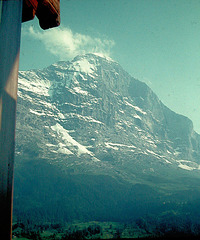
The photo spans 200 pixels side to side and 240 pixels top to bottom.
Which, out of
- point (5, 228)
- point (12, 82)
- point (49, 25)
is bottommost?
point (5, 228)

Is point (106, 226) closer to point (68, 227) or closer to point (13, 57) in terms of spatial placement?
point (68, 227)

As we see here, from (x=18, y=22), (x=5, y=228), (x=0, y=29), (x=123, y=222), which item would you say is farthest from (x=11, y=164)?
(x=123, y=222)

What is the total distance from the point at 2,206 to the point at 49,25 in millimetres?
1890

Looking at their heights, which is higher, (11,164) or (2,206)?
(11,164)

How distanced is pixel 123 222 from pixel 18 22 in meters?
214

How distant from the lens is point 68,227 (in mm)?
189375

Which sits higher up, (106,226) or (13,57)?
(13,57)

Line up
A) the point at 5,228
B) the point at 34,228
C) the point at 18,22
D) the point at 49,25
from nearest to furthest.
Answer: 1. the point at 5,228
2. the point at 18,22
3. the point at 49,25
4. the point at 34,228

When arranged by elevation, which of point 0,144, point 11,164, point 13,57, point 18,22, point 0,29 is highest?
point 18,22

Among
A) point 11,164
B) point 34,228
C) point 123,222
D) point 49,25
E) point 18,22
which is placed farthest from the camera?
point 123,222

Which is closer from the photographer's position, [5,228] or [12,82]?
[5,228]

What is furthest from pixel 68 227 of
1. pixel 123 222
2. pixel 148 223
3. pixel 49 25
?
pixel 49 25

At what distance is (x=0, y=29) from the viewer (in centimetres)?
180

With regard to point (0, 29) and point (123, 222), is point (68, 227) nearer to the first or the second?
point (123, 222)
